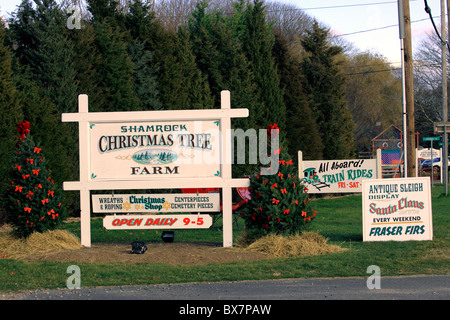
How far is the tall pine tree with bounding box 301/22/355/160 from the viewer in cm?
2605

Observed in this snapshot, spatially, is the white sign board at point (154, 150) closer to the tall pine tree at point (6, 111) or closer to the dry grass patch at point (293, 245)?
the dry grass patch at point (293, 245)

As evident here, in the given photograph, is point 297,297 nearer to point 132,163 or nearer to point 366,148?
point 132,163

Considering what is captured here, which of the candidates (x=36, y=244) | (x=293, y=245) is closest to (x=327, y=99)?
(x=293, y=245)

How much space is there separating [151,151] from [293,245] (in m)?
3.36

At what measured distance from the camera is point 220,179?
427 inches

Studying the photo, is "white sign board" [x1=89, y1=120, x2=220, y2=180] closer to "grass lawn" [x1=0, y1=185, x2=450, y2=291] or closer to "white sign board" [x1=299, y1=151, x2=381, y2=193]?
"grass lawn" [x1=0, y1=185, x2=450, y2=291]

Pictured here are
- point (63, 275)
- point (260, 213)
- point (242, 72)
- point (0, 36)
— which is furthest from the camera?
point (242, 72)

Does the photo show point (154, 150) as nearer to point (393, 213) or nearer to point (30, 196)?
point (30, 196)

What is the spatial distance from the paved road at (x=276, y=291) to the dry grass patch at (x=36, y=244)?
285 centimetres

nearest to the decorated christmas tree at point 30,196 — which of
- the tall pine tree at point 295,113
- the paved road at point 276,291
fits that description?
the paved road at point 276,291

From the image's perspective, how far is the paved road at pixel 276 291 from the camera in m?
7.05

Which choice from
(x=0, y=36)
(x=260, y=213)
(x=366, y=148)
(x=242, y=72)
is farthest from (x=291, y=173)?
(x=366, y=148)

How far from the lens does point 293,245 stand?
9.99m

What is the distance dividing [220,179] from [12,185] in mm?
4011
